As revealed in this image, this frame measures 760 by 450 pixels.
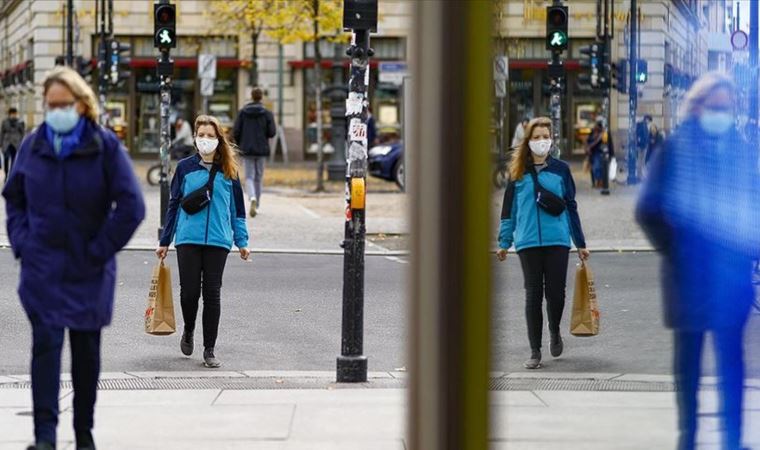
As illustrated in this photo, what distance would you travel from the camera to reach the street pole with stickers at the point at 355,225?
8.89m

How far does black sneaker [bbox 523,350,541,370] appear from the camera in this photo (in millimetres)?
1776

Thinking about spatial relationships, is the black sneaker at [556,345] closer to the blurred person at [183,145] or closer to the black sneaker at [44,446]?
the black sneaker at [44,446]

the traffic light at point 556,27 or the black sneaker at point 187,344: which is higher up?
the traffic light at point 556,27

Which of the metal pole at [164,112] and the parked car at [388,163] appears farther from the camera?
the parked car at [388,163]

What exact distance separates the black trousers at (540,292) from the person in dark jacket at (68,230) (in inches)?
167

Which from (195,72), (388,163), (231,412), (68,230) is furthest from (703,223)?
(195,72)

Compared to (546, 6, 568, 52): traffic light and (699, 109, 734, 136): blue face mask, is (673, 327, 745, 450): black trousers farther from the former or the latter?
(546, 6, 568, 52): traffic light

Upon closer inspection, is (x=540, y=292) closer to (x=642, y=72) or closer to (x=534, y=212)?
(x=534, y=212)

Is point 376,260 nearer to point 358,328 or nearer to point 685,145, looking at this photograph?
point 358,328

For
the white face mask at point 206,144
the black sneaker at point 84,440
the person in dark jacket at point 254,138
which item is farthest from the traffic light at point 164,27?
the black sneaker at point 84,440

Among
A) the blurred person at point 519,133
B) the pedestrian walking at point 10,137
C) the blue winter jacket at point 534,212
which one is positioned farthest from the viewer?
the pedestrian walking at point 10,137

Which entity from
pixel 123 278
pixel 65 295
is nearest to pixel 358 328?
pixel 65 295

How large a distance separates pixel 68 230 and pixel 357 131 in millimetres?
3281

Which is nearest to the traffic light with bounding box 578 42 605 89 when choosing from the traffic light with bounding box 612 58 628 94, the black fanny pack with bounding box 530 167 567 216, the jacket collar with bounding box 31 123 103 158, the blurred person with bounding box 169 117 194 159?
the traffic light with bounding box 612 58 628 94
